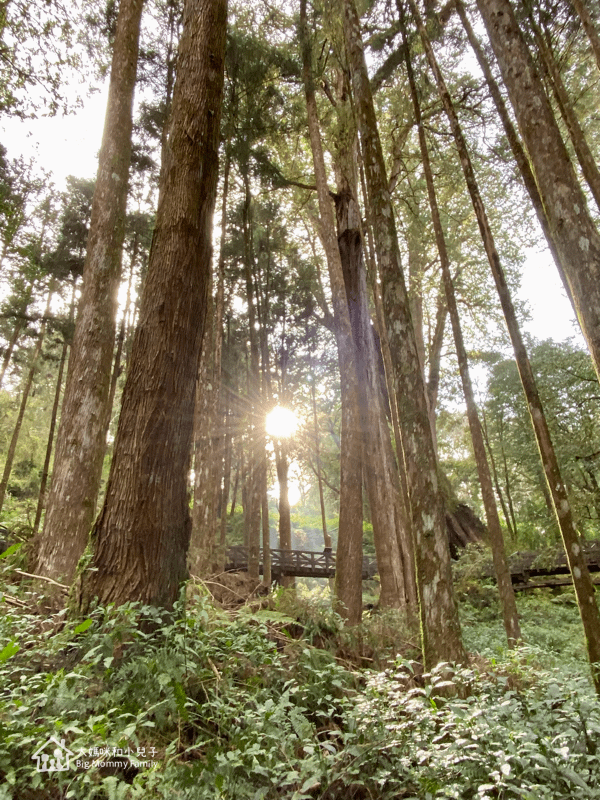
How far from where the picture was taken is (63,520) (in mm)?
4855

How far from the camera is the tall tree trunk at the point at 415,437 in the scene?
3352 millimetres

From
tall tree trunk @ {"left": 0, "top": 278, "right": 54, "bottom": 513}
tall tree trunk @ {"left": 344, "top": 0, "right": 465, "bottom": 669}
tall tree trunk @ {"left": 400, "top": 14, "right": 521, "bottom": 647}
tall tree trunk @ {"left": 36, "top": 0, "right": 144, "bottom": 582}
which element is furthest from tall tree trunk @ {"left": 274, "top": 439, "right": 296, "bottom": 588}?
tall tree trunk @ {"left": 344, "top": 0, "right": 465, "bottom": 669}

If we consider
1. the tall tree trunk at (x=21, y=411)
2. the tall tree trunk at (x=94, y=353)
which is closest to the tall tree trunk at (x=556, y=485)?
the tall tree trunk at (x=94, y=353)

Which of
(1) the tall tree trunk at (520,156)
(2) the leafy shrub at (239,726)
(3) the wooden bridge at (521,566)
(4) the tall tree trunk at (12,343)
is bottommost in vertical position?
(2) the leafy shrub at (239,726)

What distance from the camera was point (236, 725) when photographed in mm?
2197

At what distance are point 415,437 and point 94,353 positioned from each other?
4044 millimetres

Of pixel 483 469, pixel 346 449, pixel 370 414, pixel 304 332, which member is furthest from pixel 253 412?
pixel 483 469

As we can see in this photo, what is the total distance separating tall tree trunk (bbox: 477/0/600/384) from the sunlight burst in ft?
44.5

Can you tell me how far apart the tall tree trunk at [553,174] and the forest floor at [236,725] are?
2.41 m

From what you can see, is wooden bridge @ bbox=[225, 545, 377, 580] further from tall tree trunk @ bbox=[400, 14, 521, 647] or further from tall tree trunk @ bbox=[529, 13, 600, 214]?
tall tree trunk @ bbox=[529, 13, 600, 214]

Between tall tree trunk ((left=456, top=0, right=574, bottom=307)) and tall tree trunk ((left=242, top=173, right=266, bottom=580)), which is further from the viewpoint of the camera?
tall tree trunk ((left=242, top=173, right=266, bottom=580))

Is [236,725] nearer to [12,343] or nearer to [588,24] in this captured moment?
[588,24]

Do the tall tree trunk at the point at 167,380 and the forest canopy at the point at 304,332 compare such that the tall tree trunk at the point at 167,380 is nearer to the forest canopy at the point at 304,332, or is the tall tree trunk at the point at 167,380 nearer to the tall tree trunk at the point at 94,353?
the forest canopy at the point at 304,332

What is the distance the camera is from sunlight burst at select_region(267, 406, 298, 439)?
17312 mm
